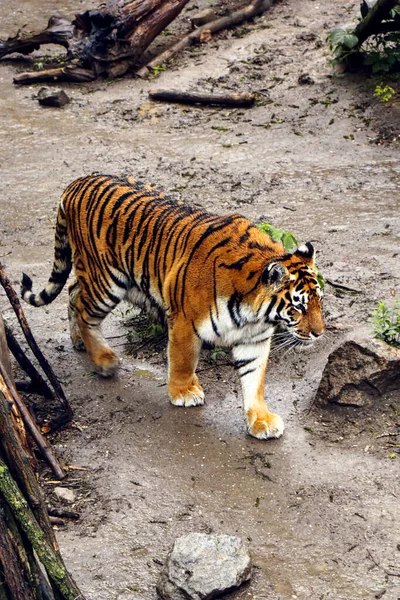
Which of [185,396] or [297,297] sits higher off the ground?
[297,297]

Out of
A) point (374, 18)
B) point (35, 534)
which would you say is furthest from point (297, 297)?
point (374, 18)

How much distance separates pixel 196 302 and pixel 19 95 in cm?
627

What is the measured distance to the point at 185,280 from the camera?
5.17m

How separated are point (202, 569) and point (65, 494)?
104 centimetres

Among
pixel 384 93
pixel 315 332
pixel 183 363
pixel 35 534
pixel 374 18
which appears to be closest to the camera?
pixel 35 534

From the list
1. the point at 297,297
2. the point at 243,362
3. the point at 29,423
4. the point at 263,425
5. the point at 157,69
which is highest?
the point at 297,297

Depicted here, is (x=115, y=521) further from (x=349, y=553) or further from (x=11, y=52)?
(x=11, y=52)

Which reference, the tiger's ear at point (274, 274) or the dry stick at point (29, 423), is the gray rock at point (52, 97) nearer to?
→ the tiger's ear at point (274, 274)

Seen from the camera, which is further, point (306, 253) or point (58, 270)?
point (58, 270)

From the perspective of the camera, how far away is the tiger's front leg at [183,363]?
520 centimetres

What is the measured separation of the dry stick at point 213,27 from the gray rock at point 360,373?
253 inches

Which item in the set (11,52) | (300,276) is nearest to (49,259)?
Answer: (300,276)

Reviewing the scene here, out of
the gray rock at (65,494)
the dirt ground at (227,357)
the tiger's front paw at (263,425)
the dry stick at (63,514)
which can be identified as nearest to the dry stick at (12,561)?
the dirt ground at (227,357)

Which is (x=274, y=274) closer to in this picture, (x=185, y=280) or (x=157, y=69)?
(x=185, y=280)
